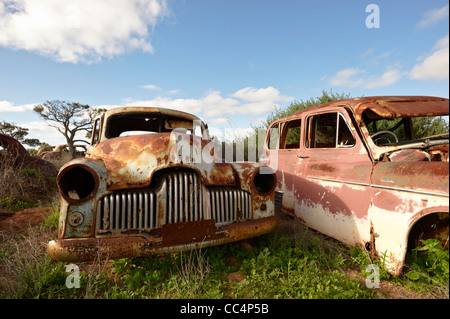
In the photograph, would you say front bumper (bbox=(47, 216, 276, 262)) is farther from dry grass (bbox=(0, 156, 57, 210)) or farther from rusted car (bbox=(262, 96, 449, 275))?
dry grass (bbox=(0, 156, 57, 210))

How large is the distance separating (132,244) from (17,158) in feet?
22.0

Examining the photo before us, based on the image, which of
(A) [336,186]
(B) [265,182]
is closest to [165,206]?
(B) [265,182]

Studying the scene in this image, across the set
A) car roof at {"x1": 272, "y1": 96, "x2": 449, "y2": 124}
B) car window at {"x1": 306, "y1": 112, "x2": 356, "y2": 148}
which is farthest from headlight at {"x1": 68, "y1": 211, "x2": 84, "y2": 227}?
car roof at {"x1": 272, "y1": 96, "x2": 449, "y2": 124}

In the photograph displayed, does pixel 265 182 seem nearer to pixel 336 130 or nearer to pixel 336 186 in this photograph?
pixel 336 186

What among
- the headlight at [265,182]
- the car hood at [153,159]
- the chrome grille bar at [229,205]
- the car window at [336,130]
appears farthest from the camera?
the car window at [336,130]

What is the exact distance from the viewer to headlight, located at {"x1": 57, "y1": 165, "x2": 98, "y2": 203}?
6.46ft

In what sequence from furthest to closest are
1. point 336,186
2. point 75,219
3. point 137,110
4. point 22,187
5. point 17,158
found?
1. point 17,158
2. point 22,187
3. point 137,110
4. point 336,186
5. point 75,219

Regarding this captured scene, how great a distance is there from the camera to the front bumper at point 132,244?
185cm

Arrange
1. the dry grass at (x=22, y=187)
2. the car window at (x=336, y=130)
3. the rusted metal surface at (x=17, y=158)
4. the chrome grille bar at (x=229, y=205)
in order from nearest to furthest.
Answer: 1. the chrome grille bar at (x=229, y=205)
2. the car window at (x=336, y=130)
3. the dry grass at (x=22, y=187)
4. the rusted metal surface at (x=17, y=158)

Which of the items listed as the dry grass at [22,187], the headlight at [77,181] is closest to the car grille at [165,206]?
the headlight at [77,181]

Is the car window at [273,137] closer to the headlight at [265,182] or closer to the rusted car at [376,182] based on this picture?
the rusted car at [376,182]

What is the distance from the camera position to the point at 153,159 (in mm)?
2246

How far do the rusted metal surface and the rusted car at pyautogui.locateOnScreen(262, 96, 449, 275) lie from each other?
274 inches

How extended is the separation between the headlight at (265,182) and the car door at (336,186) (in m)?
0.72
